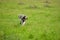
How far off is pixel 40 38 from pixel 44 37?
0.30 metres

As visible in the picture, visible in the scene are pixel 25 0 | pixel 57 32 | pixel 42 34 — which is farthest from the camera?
pixel 25 0

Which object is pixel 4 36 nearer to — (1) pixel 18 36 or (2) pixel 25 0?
(1) pixel 18 36

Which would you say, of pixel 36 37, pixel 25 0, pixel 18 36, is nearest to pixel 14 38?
pixel 18 36

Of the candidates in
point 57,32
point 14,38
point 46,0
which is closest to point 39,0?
point 46,0

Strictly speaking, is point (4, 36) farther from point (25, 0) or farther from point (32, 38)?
point (25, 0)

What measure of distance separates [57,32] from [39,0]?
72.5 ft

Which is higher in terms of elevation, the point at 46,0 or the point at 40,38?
the point at 40,38

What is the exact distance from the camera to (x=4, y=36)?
10.3 m

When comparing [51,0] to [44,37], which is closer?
[44,37]

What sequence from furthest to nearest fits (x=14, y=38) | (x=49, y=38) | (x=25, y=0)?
(x=25, y=0)
(x=49, y=38)
(x=14, y=38)

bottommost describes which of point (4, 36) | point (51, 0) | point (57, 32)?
point (51, 0)

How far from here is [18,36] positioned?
1038cm

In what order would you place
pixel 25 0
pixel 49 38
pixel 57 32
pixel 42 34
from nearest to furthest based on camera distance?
1. pixel 49 38
2. pixel 42 34
3. pixel 57 32
4. pixel 25 0

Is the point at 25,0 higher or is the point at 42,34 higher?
the point at 42,34
